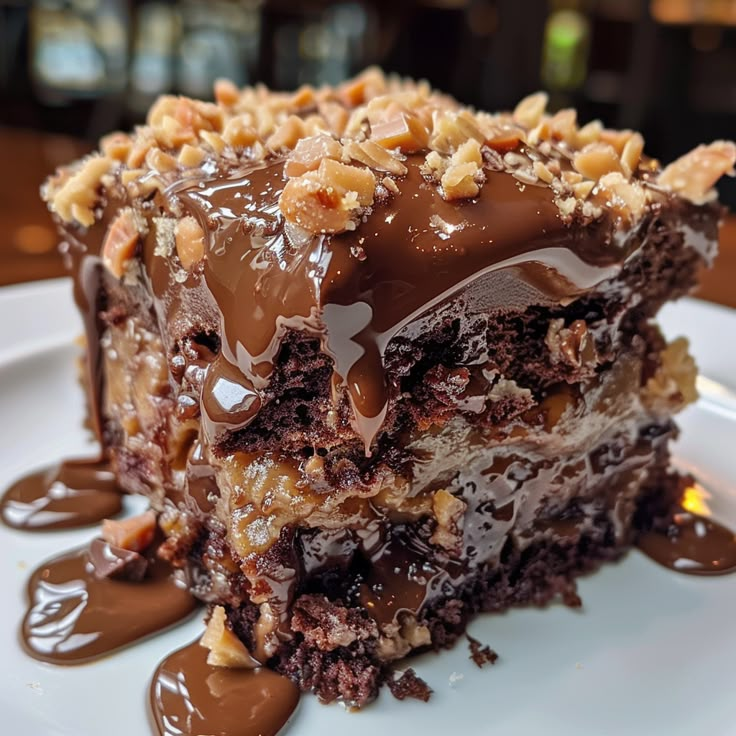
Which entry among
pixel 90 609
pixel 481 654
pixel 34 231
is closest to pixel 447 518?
pixel 481 654

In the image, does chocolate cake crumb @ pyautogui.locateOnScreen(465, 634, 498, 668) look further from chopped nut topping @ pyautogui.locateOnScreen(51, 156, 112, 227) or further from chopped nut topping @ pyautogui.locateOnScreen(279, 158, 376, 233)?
chopped nut topping @ pyautogui.locateOnScreen(51, 156, 112, 227)

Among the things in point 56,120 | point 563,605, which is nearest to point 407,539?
point 563,605

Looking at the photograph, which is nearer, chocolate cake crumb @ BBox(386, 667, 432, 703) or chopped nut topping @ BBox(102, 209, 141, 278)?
chocolate cake crumb @ BBox(386, 667, 432, 703)

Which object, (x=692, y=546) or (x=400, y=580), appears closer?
(x=400, y=580)

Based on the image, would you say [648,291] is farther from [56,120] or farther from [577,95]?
[56,120]

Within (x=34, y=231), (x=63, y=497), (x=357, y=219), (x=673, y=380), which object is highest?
(x=357, y=219)

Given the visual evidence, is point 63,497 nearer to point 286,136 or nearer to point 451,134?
point 286,136

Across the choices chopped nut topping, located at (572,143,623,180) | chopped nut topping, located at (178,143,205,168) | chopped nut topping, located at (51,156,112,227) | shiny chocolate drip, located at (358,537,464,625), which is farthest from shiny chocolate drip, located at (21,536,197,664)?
chopped nut topping, located at (572,143,623,180)
